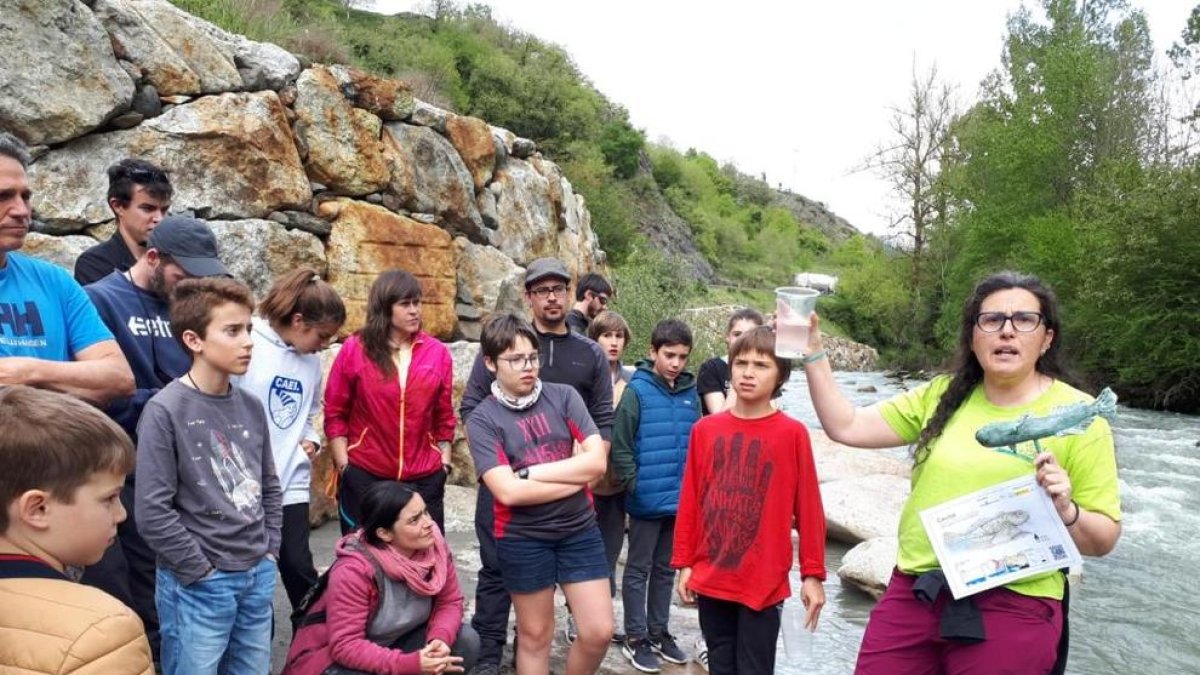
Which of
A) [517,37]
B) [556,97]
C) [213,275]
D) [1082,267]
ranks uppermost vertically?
[517,37]

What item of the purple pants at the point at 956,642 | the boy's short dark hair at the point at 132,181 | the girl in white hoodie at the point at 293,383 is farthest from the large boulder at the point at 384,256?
the purple pants at the point at 956,642

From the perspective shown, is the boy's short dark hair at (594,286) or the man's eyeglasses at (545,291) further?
the boy's short dark hair at (594,286)

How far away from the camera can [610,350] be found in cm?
488

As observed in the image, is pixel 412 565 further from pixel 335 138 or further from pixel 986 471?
pixel 335 138

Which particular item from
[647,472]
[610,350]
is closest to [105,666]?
[647,472]

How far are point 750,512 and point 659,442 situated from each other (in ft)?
3.86

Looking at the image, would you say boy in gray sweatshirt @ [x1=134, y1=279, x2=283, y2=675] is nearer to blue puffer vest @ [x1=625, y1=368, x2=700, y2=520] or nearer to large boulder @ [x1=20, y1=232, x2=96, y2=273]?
blue puffer vest @ [x1=625, y1=368, x2=700, y2=520]

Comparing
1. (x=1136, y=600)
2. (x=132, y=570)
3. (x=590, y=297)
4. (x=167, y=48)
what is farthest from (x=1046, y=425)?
(x=167, y=48)

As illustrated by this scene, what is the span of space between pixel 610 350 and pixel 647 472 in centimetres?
92

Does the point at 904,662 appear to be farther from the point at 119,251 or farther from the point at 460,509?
the point at 460,509

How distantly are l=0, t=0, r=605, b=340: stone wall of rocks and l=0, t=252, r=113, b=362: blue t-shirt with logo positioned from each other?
3.74 metres

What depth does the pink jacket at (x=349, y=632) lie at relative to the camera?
3.00m

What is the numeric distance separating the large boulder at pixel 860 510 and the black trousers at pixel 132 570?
217 inches

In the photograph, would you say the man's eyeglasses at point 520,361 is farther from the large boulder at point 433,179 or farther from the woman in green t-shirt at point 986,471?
the large boulder at point 433,179
